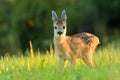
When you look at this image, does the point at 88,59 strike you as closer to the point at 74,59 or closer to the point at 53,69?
the point at 74,59

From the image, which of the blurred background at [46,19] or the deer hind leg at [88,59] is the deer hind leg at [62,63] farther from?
the blurred background at [46,19]

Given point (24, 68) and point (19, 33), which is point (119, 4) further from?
point (24, 68)

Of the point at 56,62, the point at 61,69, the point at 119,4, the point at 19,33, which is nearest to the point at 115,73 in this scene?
the point at 61,69

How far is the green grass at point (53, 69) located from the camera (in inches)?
435

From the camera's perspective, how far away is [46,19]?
34156mm

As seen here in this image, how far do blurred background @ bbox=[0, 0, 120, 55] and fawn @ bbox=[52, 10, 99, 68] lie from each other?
1655 cm

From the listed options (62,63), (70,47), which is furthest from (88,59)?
(62,63)

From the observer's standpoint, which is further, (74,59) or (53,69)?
(74,59)

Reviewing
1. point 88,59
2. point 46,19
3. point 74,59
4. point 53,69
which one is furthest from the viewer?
point 46,19

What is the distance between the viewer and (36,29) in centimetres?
3425

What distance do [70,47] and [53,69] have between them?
1444 millimetres

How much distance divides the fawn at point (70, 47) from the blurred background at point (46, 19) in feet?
54.3

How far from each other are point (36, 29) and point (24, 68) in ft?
69.9

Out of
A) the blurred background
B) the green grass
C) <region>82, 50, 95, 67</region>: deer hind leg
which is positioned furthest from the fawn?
the blurred background
